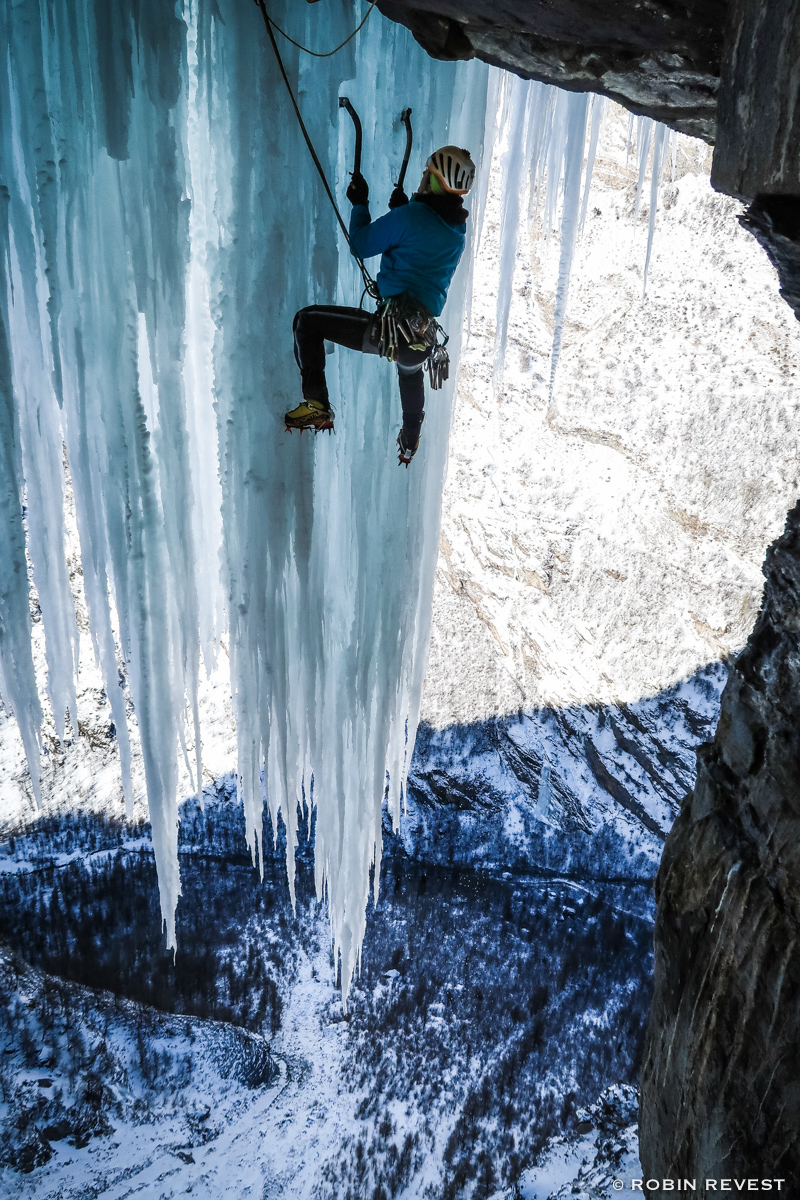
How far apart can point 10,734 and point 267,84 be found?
1031 cm

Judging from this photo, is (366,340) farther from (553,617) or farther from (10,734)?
(10,734)

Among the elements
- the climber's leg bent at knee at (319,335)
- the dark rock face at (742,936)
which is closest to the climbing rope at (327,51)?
the climber's leg bent at knee at (319,335)

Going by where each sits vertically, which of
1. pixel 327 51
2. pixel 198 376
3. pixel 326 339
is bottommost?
pixel 198 376

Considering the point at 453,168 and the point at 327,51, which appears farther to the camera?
the point at 327,51

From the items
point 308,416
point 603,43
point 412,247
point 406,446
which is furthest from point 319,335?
point 603,43

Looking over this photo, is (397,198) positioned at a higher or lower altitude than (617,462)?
higher

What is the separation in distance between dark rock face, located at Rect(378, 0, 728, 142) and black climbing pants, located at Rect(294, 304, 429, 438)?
1089 millimetres

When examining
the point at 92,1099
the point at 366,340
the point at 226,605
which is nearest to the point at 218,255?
the point at 366,340

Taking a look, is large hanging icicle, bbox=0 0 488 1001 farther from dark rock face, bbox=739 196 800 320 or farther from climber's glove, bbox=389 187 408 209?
dark rock face, bbox=739 196 800 320

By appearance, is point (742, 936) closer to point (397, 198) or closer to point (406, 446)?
point (406, 446)

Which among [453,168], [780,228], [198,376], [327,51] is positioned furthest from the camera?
[198,376]

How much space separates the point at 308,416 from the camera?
3.29m

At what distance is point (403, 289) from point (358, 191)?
446mm

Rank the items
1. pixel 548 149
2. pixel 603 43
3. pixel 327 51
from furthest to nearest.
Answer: pixel 548 149 → pixel 327 51 → pixel 603 43
